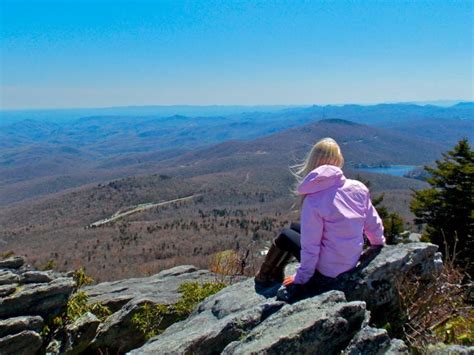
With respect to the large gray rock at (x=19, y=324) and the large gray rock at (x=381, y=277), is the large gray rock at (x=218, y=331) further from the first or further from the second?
the large gray rock at (x=19, y=324)

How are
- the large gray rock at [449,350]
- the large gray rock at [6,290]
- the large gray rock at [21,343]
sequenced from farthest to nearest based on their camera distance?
the large gray rock at [6,290] → the large gray rock at [21,343] → the large gray rock at [449,350]

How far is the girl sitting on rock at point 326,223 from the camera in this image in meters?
6.35

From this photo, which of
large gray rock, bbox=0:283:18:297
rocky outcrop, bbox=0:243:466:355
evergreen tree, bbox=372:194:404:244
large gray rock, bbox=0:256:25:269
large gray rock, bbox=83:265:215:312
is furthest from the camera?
evergreen tree, bbox=372:194:404:244

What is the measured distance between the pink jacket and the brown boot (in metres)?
1.12

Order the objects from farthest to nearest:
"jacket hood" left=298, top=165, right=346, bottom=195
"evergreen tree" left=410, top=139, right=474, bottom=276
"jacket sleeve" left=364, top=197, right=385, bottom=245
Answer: "evergreen tree" left=410, top=139, right=474, bottom=276 → "jacket sleeve" left=364, top=197, right=385, bottom=245 → "jacket hood" left=298, top=165, right=346, bottom=195

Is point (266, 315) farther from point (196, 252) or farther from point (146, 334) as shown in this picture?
point (196, 252)

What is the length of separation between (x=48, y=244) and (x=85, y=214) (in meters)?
43.0

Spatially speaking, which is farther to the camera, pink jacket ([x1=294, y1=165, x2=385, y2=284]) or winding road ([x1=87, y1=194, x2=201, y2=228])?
winding road ([x1=87, y1=194, x2=201, y2=228])

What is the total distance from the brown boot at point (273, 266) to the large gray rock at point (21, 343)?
16.1ft

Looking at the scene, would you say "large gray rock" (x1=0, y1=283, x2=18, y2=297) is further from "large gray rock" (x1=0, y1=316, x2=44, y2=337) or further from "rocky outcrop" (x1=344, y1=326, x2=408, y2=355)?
"rocky outcrop" (x1=344, y1=326, x2=408, y2=355)

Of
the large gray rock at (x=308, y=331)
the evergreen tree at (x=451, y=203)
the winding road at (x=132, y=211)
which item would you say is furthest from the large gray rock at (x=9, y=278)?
the winding road at (x=132, y=211)

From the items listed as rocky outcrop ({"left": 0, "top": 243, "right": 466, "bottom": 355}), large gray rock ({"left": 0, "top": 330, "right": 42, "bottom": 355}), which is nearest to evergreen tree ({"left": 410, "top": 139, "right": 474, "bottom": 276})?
rocky outcrop ({"left": 0, "top": 243, "right": 466, "bottom": 355})

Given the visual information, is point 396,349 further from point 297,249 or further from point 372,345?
point 297,249

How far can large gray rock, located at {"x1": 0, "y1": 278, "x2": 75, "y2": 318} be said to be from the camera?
9.80 m
